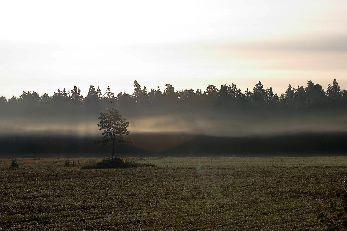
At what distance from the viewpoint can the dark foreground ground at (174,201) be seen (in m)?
39.8

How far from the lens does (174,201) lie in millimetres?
51031

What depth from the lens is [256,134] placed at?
19312 centimetres

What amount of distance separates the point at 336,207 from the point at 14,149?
14551 centimetres

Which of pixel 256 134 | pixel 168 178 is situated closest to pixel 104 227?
pixel 168 178

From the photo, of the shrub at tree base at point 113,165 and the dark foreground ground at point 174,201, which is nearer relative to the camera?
the dark foreground ground at point 174,201

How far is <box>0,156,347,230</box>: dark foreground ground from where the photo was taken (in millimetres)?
39844

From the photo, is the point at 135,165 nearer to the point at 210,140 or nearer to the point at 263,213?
the point at 263,213

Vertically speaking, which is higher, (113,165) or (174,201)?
(113,165)

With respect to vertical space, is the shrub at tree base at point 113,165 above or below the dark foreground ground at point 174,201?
above

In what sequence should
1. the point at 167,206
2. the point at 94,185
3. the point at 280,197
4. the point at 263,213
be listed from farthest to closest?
the point at 94,185, the point at 280,197, the point at 167,206, the point at 263,213

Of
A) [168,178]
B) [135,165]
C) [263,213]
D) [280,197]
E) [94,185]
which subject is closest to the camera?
[263,213]

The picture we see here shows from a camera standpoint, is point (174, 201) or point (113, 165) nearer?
point (174, 201)

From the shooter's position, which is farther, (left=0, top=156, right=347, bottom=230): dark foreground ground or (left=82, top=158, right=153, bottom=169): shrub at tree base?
(left=82, top=158, right=153, bottom=169): shrub at tree base

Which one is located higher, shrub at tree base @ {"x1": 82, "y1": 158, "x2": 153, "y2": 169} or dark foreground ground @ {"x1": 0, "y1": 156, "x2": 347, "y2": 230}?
shrub at tree base @ {"x1": 82, "y1": 158, "x2": 153, "y2": 169}
